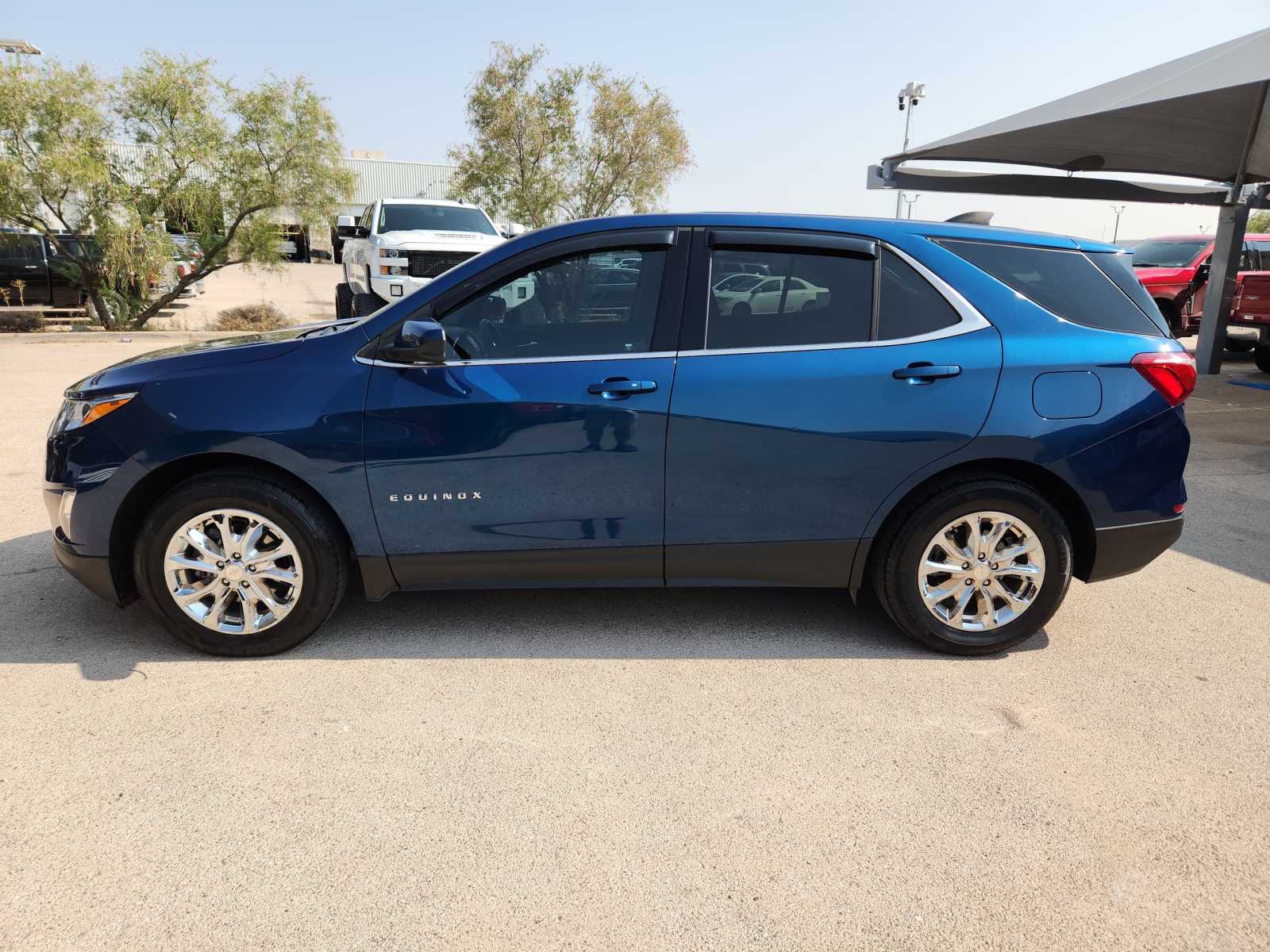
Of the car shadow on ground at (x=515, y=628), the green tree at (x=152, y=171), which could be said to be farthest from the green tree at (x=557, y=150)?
the car shadow on ground at (x=515, y=628)

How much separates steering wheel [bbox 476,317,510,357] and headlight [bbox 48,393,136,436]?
1344 millimetres

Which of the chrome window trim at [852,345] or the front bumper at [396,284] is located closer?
the chrome window trim at [852,345]

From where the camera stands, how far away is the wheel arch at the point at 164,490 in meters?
3.36

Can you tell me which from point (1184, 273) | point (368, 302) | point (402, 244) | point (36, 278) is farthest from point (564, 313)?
point (36, 278)

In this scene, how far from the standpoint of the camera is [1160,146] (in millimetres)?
11406

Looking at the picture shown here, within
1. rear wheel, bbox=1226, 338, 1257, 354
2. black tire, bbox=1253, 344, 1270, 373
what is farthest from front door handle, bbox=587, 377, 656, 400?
rear wheel, bbox=1226, 338, 1257, 354

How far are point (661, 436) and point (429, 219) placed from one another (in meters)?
11.1

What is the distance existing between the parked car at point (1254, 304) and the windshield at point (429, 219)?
1069 centimetres

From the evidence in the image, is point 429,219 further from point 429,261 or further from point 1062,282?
point 1062,282

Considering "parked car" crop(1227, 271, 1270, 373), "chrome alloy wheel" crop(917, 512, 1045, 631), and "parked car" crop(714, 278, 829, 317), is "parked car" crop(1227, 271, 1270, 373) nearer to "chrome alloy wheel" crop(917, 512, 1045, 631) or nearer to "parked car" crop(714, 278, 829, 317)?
"chrome alloy wheel" crop(917, 512, 1045, 631)

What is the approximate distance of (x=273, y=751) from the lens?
284 centimetres

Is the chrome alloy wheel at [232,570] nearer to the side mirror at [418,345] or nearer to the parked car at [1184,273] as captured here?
the side mirror at [418,345]

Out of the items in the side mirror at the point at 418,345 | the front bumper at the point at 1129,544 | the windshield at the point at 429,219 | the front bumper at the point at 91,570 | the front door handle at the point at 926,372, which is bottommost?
the front bumper at the point at 91,570

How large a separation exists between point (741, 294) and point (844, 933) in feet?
7.43
